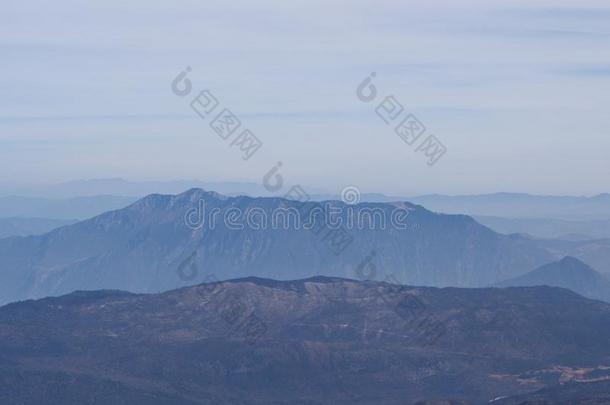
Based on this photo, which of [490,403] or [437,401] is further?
[490,403]

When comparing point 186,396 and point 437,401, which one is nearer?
point 437,401

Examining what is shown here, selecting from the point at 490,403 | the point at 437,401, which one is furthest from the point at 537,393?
the point at 437,401

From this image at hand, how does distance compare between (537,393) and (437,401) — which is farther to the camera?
(537,393)

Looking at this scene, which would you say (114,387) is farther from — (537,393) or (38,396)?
(537,393)

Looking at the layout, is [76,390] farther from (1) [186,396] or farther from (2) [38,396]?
(1) [186,396]

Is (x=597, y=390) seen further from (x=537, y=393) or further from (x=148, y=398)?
(x=148, y=398)

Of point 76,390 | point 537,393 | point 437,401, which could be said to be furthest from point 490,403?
point 76,390

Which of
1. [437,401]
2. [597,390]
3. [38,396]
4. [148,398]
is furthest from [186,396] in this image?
[597,390]
